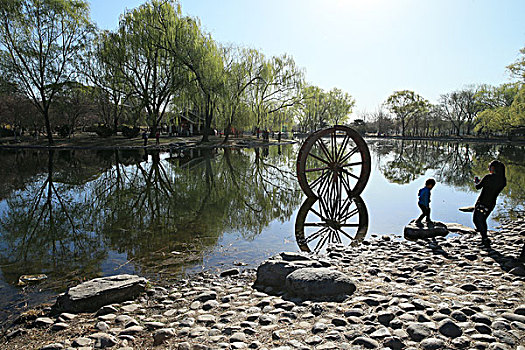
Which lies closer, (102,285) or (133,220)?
(102,285)

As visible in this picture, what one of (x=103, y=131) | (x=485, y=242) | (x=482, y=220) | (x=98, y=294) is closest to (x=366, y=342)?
(x=98, y=294)

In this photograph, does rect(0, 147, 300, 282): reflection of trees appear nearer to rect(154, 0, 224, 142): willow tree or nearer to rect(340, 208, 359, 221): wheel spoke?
rect(340, 208, 359, 221): wheel spoke

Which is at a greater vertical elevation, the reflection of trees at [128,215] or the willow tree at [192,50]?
the willow tree at [192,50]

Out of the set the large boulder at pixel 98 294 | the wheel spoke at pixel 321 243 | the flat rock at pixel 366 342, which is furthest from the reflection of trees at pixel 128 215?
the flat rock at pixel 366 342

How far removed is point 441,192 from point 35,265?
15.2 meters

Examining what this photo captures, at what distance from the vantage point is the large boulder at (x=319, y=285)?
4.64 m

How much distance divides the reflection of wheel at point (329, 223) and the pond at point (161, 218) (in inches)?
4.2

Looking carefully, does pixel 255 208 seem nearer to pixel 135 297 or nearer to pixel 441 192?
pixel 135 297

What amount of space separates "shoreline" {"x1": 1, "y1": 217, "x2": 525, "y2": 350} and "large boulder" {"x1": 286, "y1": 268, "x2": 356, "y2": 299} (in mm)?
167

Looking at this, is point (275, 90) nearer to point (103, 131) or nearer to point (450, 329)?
point (103, 131)

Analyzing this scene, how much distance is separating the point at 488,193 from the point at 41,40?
4195 cm

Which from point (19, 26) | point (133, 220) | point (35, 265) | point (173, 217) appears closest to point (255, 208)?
point (173, 217)

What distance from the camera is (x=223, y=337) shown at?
3666 mm

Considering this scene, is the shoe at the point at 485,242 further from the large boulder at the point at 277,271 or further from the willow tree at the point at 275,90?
the willow tree at the point at 275,90
